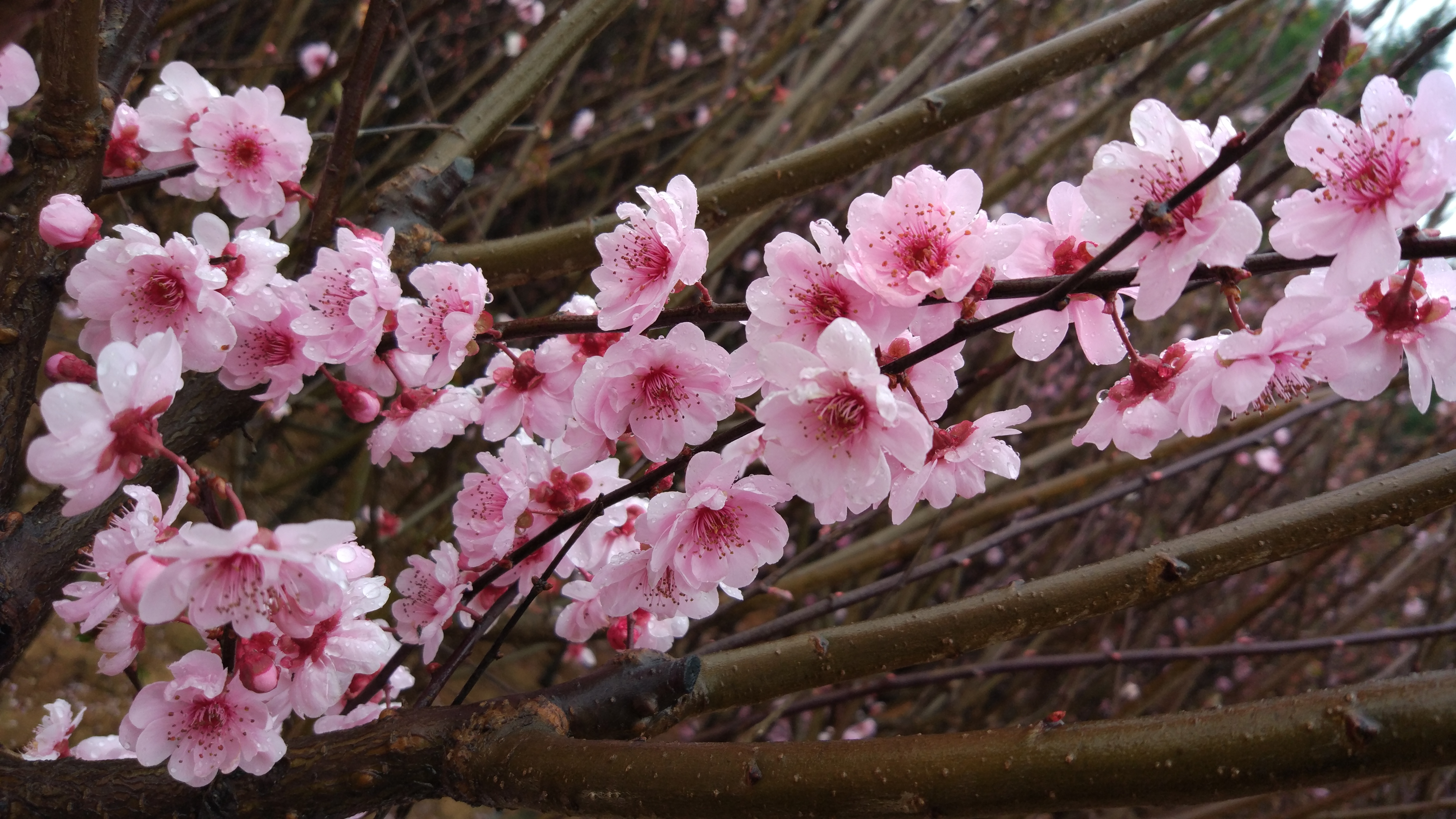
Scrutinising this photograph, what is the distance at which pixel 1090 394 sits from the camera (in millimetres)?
5016

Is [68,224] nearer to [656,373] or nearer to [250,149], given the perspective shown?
[250,149]

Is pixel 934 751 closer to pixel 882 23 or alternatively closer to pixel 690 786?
pixel 690 786

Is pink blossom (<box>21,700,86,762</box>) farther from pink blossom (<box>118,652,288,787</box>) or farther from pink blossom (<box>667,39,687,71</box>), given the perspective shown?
pink blossom (<box>667,39,687,71</box>)

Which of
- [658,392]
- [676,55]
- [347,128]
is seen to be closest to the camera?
[658,392]

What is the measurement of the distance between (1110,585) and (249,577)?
1.01m

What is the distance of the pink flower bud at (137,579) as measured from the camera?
34.3 inches

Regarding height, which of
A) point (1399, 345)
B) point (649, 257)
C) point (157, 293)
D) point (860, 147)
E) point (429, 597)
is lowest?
point (429, 597)

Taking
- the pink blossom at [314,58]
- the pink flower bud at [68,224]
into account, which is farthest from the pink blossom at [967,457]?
the pink blossom at [314,58]

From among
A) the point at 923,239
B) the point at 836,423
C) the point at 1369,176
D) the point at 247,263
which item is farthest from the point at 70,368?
the point at 1369,176

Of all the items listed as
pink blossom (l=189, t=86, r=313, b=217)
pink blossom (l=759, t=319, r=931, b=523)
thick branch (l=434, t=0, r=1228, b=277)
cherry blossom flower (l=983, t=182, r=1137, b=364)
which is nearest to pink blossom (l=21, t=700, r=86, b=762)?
pink blossom (l=189, t=86, r=313, b=217)

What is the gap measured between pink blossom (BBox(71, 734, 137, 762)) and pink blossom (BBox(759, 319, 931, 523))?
1365mm

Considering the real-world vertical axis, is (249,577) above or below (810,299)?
below

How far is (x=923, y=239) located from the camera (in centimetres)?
101

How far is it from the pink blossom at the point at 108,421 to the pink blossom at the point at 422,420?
42 cm
